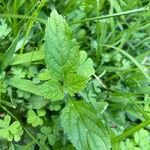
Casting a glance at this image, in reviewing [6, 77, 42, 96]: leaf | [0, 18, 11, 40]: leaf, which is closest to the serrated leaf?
[6, 77, 42, 96]: leaf

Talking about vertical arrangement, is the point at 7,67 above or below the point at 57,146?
above

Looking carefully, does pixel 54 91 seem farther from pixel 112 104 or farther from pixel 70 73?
pixel 112 104

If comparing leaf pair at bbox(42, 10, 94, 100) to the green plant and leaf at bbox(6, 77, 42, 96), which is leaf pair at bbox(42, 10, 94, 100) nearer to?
the green plant

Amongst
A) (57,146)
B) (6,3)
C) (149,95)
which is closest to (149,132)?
(149,95)

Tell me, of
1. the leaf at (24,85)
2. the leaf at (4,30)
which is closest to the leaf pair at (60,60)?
the leaf at (24,85)

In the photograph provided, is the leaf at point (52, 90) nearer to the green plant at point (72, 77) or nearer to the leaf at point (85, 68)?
the green plant at point (72, 77)

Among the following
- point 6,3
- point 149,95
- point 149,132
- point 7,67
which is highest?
point 6,3
